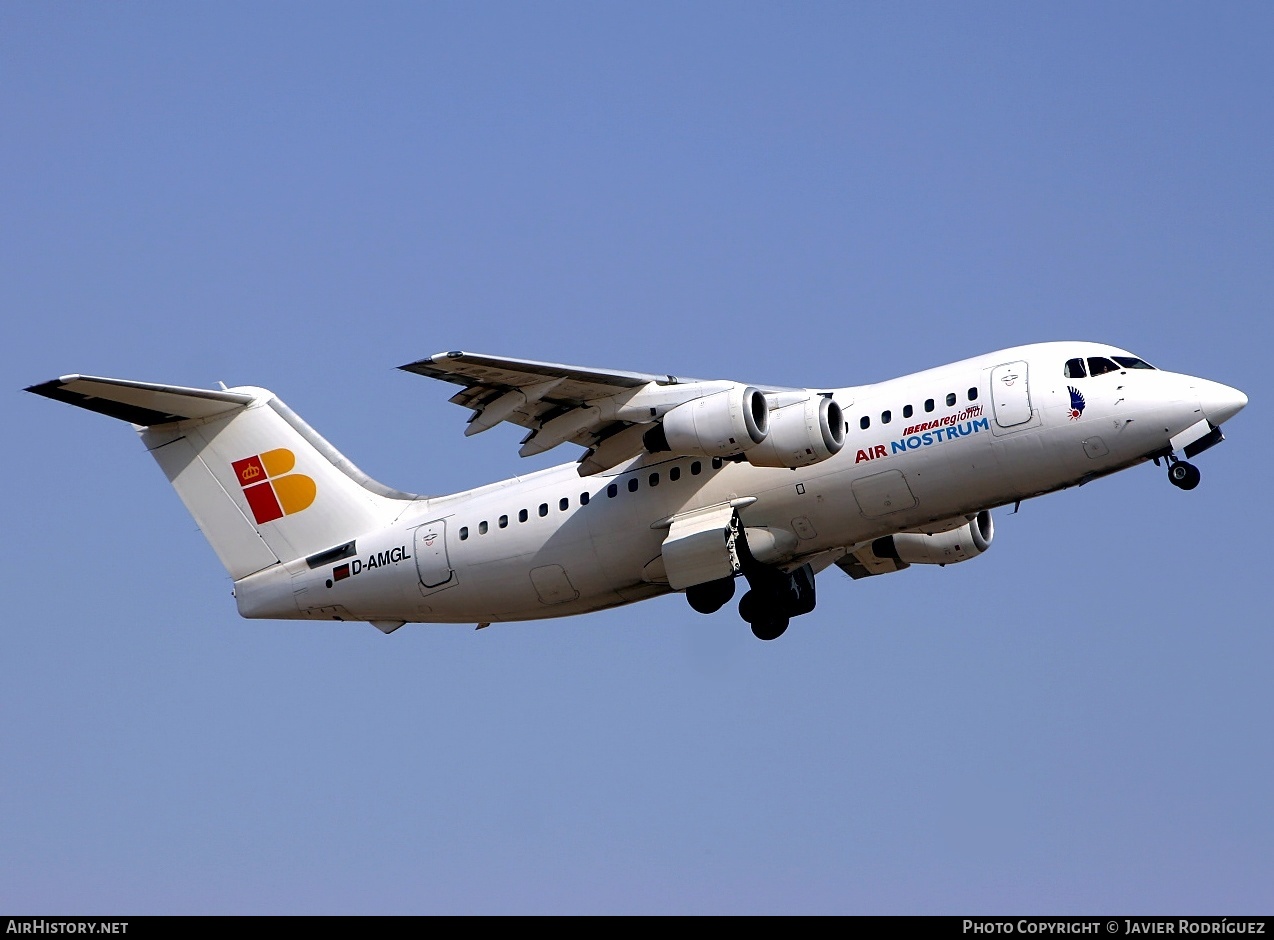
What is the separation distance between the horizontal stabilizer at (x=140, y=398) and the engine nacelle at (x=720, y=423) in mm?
6512

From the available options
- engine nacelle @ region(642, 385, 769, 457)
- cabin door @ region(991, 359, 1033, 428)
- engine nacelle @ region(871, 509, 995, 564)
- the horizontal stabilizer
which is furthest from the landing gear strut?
the horizontal stabilizer

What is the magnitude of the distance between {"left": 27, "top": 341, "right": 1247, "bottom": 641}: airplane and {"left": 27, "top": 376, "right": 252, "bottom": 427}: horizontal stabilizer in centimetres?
3

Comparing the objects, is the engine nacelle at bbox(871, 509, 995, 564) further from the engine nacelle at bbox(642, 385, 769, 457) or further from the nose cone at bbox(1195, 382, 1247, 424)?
the nose cone at bbox(1195, 382, 1247, 424)

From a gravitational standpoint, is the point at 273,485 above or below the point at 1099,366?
above

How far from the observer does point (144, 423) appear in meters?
22.2

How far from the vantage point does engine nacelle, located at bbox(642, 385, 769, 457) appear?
18250 millimetres

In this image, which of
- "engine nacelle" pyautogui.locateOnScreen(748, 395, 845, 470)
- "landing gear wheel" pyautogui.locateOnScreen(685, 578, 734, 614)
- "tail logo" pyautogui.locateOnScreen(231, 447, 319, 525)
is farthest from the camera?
"tail logo" pyautogui.locateOnScreen(231, 447, 319, 525)

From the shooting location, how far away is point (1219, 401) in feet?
58.6

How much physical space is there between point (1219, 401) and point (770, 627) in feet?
18.7

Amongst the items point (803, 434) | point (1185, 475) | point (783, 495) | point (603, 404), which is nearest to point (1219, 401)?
point (1185, 475)

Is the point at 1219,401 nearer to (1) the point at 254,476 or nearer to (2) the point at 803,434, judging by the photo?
(2) the point at 803,434

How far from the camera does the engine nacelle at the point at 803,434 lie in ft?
60.1
